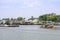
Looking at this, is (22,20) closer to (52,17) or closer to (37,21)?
(37,21)

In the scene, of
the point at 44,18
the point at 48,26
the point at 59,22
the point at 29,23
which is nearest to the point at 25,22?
the point at 29,23

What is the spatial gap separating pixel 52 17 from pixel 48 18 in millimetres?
1809

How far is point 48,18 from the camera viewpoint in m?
94.6

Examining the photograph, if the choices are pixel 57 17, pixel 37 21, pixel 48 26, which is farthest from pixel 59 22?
pixel 48 26

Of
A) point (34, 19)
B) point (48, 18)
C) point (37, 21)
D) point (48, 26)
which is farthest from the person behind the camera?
point (34, 19)

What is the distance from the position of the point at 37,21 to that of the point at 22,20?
7024 mm

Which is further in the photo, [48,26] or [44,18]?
[44,18]

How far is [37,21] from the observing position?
101 meters

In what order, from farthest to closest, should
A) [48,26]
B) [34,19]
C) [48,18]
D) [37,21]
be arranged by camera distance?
[34,19], [37,21], [48,18], [48,26]

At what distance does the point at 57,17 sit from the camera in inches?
3735

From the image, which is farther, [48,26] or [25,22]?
[25,22]

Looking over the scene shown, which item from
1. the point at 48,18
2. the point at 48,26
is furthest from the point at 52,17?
the point at 48,26

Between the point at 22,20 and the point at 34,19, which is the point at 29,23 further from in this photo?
the point at 34,19

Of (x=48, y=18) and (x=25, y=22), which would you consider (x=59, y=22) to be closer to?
(x=48, y=18)
